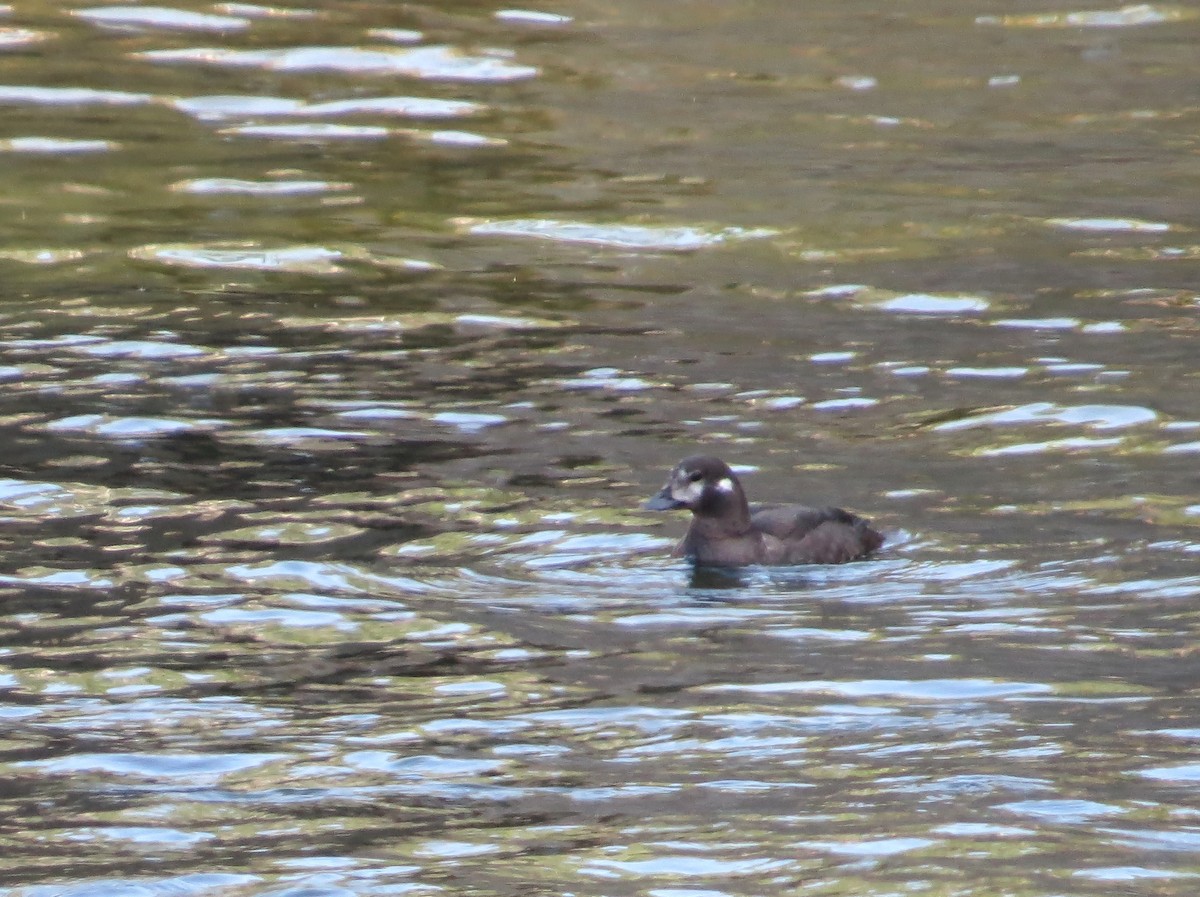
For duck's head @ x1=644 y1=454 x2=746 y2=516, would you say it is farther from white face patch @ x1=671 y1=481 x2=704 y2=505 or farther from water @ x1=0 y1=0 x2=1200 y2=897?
water @ x1=0 y1=0 x2=1200 y2=897

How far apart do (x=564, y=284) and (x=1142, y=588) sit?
780cm

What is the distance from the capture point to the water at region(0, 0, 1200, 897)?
8.00 m

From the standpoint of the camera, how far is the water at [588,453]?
26.2 feet

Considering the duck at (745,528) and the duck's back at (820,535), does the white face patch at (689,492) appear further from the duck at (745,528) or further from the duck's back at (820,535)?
the duck's back at (820,535)

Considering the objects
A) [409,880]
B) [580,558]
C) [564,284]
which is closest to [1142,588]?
[580,558]

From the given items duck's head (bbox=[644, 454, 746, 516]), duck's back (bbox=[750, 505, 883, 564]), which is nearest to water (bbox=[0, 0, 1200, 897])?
duck's back (bbox=[750, 505, 883, 564])

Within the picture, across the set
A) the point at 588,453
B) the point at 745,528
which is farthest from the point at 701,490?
the point at 588,453

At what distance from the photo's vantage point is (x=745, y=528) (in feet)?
36.7

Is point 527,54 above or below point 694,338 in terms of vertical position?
above

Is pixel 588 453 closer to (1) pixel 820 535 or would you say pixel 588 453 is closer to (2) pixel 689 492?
(2) pixel 689 492

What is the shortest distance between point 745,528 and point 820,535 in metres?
0.39

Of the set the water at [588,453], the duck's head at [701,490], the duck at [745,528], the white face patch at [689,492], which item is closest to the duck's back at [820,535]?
the duck at [745,528]

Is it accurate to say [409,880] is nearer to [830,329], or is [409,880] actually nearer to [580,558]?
[580,558]

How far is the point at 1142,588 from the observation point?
34.2 ft
